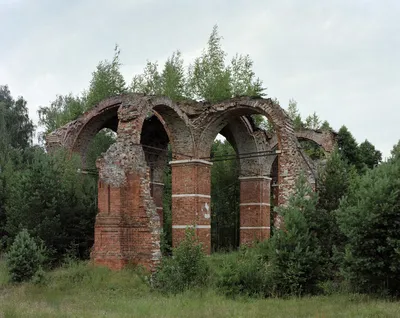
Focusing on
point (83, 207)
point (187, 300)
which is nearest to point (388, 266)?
point (187, 300)

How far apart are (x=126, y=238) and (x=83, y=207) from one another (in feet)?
11.0

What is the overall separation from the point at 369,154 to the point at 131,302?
63.6ft

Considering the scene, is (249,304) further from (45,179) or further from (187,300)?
(45,179)

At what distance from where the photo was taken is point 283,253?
12.8 meters

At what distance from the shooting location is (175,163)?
20797mm

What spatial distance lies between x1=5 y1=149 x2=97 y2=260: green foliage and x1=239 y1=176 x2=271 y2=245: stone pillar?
7143 millimetres

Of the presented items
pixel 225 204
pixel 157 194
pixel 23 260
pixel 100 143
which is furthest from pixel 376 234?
pixel 100 143

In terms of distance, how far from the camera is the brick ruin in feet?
49.7

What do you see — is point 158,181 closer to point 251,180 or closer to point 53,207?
point 251,180

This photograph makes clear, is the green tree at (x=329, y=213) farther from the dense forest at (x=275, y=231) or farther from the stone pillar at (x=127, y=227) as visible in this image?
the stone pillar at (x=127, y=227)

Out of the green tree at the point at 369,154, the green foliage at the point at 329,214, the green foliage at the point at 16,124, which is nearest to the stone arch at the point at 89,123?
the green foliage at the point at 329,214

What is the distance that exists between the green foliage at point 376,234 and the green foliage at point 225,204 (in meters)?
16.1

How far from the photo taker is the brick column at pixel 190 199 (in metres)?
20.4

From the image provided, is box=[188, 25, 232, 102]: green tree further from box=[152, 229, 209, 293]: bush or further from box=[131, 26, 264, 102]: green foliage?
box=[152, 229, 209, 293]: bush
